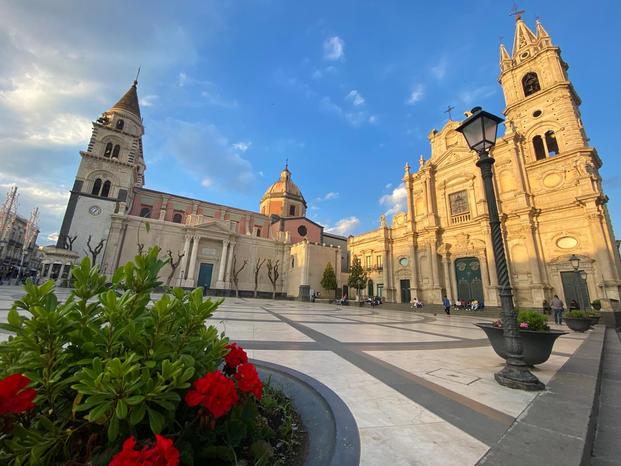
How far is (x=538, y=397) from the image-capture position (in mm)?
2668

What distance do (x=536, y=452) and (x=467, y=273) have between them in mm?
24457

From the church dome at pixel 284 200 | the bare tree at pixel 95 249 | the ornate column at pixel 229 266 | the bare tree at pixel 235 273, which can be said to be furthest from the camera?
the church dome at pixel 284 200

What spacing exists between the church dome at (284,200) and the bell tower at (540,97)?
28753 mm

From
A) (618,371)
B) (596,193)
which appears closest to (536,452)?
(618,371)

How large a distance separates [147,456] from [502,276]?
14.3ft

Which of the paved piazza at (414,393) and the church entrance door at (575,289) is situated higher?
the church entrance door at (575,289)

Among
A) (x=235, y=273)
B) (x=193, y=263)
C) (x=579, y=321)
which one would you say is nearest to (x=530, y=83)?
(x=579, y=321)

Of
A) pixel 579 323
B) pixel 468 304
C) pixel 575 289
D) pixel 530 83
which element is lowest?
pixel 579 323

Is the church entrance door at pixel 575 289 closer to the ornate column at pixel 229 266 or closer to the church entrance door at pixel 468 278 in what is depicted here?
the church entrance door at pixel 468 278

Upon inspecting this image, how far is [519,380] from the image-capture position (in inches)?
120

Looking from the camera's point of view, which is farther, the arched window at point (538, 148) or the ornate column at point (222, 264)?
the ornate column at point (222, 264)

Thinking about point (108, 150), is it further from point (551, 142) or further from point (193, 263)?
point (551, 142)

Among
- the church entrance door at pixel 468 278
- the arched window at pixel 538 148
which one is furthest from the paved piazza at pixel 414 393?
the arched window at pixel 538 148

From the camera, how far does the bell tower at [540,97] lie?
20703mm
